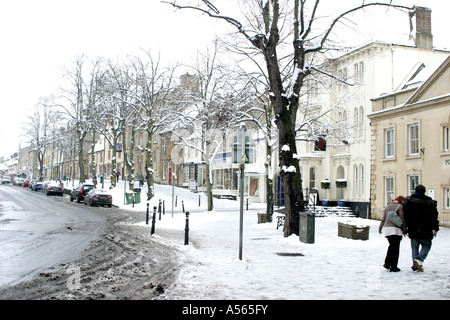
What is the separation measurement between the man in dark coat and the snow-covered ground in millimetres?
495

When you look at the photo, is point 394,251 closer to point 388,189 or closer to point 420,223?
point 420,223

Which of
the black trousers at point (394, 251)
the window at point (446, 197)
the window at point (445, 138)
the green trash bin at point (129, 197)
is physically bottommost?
the black trousers at point (394, 251)

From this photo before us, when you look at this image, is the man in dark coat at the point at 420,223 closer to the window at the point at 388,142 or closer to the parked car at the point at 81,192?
the window at the point at 388,142

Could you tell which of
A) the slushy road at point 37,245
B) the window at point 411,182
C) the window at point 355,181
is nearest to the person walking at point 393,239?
the slushy road at point 37,245

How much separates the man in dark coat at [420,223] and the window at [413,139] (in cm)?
1703

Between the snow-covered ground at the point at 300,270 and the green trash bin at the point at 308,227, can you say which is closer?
the snow-covered ground at the point at 300,270

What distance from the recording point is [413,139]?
25766mm

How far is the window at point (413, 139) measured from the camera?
25.6 metres

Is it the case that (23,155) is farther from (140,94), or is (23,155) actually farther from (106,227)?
(106,227)

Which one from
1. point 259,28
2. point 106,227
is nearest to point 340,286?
point 106,227

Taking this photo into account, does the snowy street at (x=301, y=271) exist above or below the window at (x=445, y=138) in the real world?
below

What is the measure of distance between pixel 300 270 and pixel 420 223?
265cm

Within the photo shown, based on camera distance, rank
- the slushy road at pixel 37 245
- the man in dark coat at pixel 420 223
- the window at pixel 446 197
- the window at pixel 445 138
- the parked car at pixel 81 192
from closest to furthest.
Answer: the slushy road at pixel 37 245, the man in dark coat at pixel 420 223, the window at pixel 446 197, the window at pixel 445 138, the parked car at pixel 81 192
